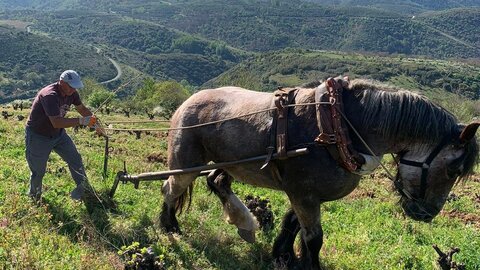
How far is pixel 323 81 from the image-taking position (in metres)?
5.16

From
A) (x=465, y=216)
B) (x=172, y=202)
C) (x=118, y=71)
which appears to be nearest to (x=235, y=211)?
(x=172, y=202)

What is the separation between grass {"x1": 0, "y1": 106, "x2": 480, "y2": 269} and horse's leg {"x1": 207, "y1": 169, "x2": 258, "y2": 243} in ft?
0.81

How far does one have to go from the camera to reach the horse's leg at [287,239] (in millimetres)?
5723

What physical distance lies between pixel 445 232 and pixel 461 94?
275 feet

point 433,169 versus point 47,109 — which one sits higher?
point 47,109

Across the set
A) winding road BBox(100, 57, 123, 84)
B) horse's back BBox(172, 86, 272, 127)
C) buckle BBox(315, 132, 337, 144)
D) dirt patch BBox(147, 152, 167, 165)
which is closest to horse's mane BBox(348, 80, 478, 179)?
buckle BBox(315, 132, 337, 144)

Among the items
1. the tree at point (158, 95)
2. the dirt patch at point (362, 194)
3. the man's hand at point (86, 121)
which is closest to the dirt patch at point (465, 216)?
the dirt patch at point (362, 194)

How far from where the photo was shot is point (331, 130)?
4668 millimetres

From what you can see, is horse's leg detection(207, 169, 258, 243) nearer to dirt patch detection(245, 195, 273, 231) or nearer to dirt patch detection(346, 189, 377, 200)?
dirt patch detection(245, 195, 273, 231)

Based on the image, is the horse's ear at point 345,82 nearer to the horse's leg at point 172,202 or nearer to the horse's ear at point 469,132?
the horse's ear at point 469,132

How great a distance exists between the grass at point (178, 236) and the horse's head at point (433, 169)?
0.81 m

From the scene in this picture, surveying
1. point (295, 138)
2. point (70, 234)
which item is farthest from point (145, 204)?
point (295, 138)

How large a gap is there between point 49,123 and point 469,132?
549 cm

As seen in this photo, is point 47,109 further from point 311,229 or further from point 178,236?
point 311,229
